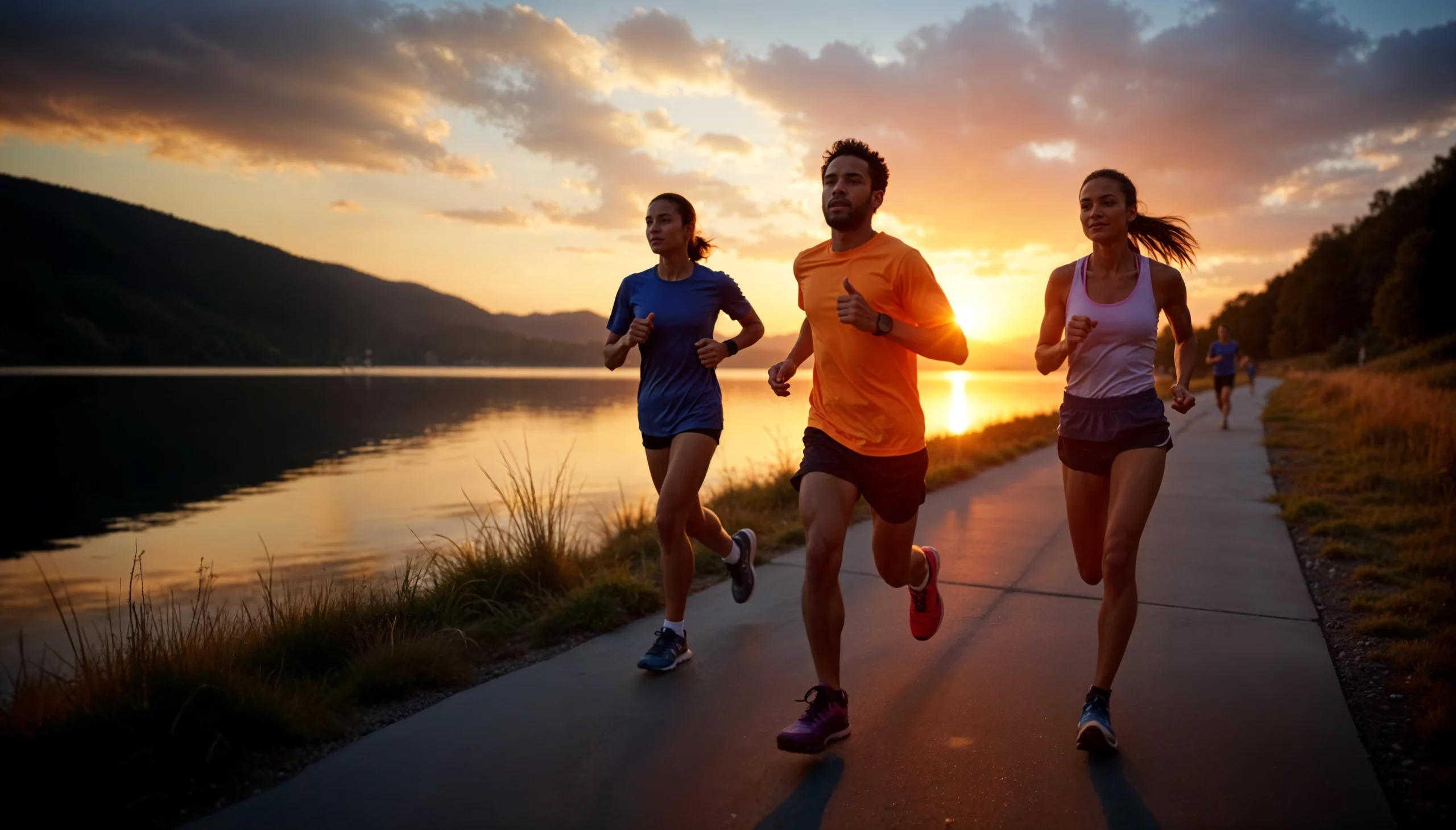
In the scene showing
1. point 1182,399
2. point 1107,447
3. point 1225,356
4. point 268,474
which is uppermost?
point 1225,356

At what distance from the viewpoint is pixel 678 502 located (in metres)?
4.23

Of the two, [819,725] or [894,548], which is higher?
[894,548]

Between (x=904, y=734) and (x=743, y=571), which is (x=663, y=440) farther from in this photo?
(x=904, y=734)

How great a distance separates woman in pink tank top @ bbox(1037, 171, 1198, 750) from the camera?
11.0ft

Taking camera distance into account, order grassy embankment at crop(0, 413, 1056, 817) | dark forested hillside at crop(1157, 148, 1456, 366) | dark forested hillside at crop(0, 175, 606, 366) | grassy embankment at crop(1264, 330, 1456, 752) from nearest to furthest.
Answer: grassy embankment at crop(0, 413, 1056, 817), grassy embankment at crop(1264, 330, 1456, 752), dark forested hillside at crop(1157, 148, 1456, 366), dark forested hillside at crop(0, 175, 606, 366)

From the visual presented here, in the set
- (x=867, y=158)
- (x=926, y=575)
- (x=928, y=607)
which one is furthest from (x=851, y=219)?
(x=928, y=607)

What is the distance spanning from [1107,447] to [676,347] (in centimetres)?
210

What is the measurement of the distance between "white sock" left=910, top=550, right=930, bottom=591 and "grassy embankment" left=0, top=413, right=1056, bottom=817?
1.49 metres

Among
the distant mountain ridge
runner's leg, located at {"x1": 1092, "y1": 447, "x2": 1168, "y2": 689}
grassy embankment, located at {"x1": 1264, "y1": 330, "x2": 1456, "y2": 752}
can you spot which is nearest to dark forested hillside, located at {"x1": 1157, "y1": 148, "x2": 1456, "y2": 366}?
grassy embankment, located at {"x1": 1264, "y1": 330, "x2": 1456, "y2": 752}

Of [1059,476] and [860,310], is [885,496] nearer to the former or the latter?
[860,310]

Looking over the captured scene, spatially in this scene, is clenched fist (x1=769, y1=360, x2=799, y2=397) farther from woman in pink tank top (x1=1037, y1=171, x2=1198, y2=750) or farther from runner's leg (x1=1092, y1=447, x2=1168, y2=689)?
runner's leg (x1=1092, y1=447, x2=1168, y2=689)

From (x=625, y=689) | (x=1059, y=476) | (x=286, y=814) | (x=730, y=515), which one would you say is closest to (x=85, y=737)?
(x=286, y=814)

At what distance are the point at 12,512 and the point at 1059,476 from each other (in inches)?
704

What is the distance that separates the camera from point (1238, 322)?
10306 centimetres
